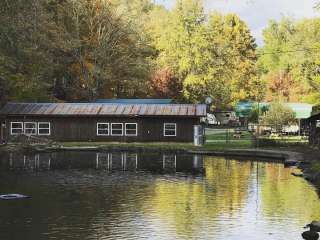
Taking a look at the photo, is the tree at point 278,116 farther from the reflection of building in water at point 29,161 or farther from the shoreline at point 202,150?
the reflection of building in water at point 29,161

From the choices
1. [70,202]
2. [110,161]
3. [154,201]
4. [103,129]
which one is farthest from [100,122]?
[154,201]

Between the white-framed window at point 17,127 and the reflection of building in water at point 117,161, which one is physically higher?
the white-framed window at point 17,127

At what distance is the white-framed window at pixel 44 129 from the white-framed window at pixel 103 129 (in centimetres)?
546

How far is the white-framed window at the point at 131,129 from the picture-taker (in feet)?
210

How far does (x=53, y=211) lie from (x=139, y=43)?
60.5 metres

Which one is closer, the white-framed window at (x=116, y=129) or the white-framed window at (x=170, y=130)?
the white-framed window at (x=170, y=130)

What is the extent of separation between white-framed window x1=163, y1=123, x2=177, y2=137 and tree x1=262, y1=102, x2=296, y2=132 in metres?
14.3

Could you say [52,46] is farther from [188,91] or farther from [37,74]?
[188,91]

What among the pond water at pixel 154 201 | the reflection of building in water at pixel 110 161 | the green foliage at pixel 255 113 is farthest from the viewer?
the green foliage at pixel 255 113

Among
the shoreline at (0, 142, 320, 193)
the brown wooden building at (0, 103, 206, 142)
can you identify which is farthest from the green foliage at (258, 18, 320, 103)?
the shoreline at (0, 142, 320, 193)

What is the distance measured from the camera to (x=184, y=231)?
20594 mm

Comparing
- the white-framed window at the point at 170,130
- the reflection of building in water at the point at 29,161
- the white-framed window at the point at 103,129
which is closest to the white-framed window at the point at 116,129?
the white-framed window at the point at 103,129

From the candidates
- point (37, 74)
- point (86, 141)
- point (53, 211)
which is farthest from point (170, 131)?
point (53, 211)

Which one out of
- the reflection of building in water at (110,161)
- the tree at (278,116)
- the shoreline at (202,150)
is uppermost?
the tree at (278,116)
